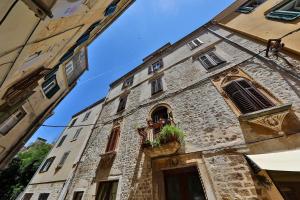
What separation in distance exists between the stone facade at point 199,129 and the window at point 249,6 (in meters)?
1.42

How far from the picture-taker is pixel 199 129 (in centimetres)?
607

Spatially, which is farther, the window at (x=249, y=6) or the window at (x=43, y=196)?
the window at (x=43, y=196)

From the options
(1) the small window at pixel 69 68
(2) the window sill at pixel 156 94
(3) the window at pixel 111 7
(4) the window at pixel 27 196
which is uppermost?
(1) the small window at pixel 69 68

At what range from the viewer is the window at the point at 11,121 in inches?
317

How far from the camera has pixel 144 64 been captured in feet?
46.6

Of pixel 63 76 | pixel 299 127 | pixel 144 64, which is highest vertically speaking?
pixel 144 64

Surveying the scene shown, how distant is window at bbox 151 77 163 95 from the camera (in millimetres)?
9727

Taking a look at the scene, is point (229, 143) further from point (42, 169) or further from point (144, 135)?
point (42, 169)

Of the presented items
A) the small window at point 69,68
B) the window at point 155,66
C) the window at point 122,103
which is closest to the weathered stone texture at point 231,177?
the window at point 122,103

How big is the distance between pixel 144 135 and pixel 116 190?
2.61 m

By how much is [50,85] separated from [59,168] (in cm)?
582

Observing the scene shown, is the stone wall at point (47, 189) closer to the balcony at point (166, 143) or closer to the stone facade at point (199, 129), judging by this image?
the stone facade at point (199, 129)

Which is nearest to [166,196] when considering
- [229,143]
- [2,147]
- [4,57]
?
[229,143]

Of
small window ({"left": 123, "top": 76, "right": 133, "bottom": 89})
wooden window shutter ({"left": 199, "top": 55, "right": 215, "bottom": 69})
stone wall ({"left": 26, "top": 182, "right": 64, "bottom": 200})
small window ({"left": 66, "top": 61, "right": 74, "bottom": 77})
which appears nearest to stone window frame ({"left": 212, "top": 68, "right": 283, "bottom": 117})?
wooden window shutter ({"left": 199, "top": 55, "right": 215, "bottom": 69})
